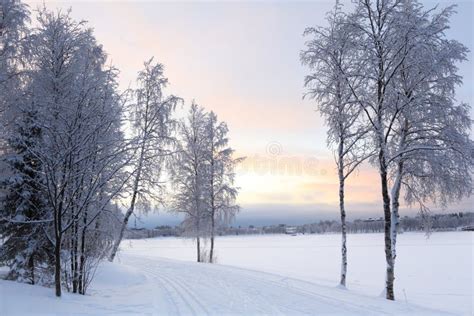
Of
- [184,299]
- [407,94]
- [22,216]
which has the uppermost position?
[407,94]

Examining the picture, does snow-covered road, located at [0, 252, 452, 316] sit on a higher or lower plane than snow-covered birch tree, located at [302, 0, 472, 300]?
lower

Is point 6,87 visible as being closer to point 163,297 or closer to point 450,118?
point 163,297

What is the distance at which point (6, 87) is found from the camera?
10.6 m

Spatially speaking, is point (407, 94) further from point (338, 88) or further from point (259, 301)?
point (259, 301)

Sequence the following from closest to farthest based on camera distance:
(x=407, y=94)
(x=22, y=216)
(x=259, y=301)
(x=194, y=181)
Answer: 1. (x=259, y=301)
2. (x=22, y=216)
3. (x=407, y=94)
4. (x=194, y=181)

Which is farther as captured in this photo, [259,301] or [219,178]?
[219,178]

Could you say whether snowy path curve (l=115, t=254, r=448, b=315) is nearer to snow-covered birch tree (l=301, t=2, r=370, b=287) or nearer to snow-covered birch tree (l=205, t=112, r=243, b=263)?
snow-covered birch tree (l=301, t=2, r=370, b=287)

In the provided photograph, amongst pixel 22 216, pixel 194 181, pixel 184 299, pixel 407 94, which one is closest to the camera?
pixel 184 299

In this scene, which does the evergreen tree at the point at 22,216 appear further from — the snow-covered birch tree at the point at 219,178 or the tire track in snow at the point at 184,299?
the snow-covered birch tree at the point at 219,178

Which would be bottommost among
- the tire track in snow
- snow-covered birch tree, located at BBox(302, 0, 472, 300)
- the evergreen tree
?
the tire track in snow

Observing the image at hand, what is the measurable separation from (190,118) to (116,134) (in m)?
17.0

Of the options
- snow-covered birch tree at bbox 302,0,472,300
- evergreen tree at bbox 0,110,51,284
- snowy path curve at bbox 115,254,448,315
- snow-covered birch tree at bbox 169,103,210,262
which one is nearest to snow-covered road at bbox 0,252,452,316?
snowy path curve at bbox 115,254,448,315

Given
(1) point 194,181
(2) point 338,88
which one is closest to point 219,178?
(1) point 194,181

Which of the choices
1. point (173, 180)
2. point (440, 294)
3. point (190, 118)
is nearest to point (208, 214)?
point (173, 180)
